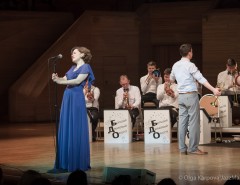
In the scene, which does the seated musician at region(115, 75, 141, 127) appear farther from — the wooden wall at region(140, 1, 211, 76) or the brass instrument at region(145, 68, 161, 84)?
the wooden wall at region(140, 1, 211, 76)

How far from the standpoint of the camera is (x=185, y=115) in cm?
973

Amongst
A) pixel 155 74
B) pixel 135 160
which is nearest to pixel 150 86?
pixel 155 74

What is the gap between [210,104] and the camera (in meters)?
11.7

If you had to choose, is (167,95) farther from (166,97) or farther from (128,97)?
(128,97)

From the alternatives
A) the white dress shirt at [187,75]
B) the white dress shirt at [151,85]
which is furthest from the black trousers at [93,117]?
the white dress shirt at [187,75]

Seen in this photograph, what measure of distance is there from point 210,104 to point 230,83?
1.48m

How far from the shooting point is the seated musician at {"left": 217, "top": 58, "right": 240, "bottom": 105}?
1271 cm

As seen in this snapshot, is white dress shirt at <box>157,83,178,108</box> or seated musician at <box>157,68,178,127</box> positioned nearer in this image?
seated musician at <box>157,68,178,127</box>

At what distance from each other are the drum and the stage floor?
821 millimetres

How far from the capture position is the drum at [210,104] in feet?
38.3

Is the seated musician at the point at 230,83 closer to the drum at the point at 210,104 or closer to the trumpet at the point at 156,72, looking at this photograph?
the drum at the point at 210,104

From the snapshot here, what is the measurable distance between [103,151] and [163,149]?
39.1 inches

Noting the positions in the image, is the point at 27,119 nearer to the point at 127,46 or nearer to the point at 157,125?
the point at 127,46

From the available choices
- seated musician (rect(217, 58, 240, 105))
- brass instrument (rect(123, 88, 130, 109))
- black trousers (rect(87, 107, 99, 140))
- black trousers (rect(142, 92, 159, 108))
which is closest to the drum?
seated musician (rect(217, 58, 240, 105))
